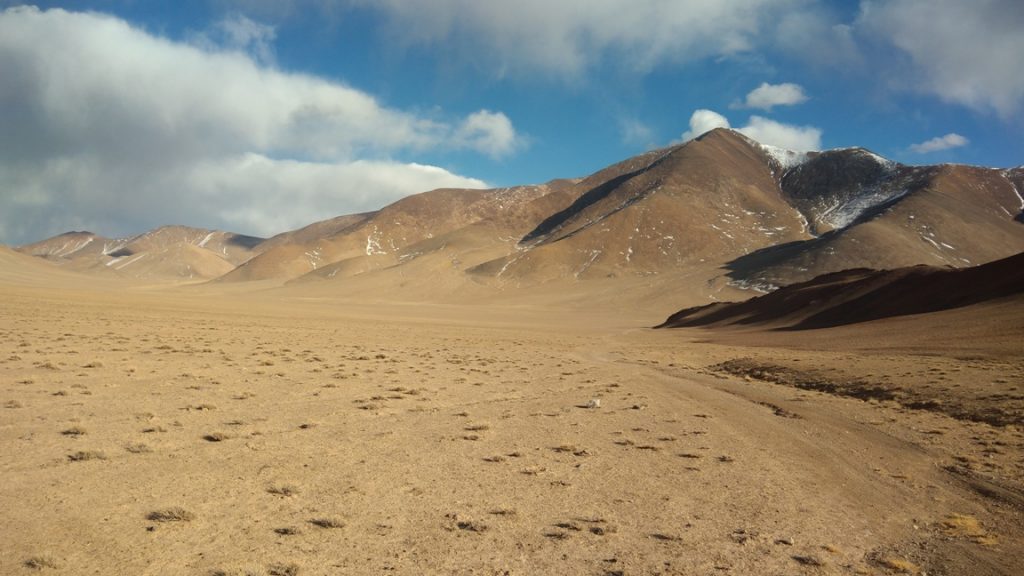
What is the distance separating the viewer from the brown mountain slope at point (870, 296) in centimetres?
4178

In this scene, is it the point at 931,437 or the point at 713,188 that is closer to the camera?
the point at 931,437

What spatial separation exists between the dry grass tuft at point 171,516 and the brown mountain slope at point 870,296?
43577mm

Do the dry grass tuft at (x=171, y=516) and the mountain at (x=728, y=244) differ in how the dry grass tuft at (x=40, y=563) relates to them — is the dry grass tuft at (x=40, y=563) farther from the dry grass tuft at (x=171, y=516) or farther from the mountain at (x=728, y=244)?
the mountain at (x=728, y=244)

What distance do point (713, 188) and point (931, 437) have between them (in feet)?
624

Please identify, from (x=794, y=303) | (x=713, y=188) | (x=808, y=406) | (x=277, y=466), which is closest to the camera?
(x=277, y=466)

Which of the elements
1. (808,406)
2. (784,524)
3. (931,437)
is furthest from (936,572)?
(808,406)

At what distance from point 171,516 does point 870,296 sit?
56419 millimetres

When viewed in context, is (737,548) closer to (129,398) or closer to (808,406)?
(808,406)

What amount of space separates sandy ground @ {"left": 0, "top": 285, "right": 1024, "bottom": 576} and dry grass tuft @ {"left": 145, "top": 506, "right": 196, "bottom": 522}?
2 cm

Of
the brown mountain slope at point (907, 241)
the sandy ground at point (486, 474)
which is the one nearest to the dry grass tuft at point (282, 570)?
the sandy ground at point (486, 474)

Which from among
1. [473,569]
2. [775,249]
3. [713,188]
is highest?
[713,188]

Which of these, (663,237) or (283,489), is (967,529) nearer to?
(283,489)

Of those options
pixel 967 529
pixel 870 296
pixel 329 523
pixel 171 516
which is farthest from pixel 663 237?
pixel 171 516

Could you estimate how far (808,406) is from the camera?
1673 cm
